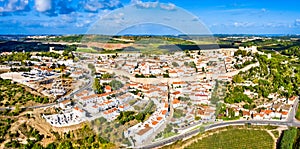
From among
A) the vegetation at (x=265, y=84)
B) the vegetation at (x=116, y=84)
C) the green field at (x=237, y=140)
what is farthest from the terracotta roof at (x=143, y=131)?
the vegetation at (x=265, y=84)

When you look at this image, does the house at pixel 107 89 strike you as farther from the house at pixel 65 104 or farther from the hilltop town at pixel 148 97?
the house at pixel 65 104

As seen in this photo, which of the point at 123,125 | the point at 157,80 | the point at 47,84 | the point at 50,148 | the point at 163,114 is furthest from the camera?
the point at 47,84

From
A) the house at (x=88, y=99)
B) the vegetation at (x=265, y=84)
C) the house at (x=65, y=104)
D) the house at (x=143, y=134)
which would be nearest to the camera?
the house at (x=143, y=134)

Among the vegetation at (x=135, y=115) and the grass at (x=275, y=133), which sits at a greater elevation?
the vegetation at (x=135, y=115)

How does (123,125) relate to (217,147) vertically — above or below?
above

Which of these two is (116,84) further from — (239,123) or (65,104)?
(239,123)

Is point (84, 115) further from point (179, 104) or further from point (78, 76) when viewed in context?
point (78, 76)

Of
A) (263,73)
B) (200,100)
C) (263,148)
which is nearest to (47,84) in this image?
(200,100)

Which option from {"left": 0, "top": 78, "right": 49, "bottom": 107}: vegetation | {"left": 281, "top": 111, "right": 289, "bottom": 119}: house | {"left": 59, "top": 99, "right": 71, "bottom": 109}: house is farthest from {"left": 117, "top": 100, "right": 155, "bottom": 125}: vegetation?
{"left": 281, "top": 111, "right": 289, "bottom": 119}: house

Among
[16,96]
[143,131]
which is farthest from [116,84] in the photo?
[16,96]
